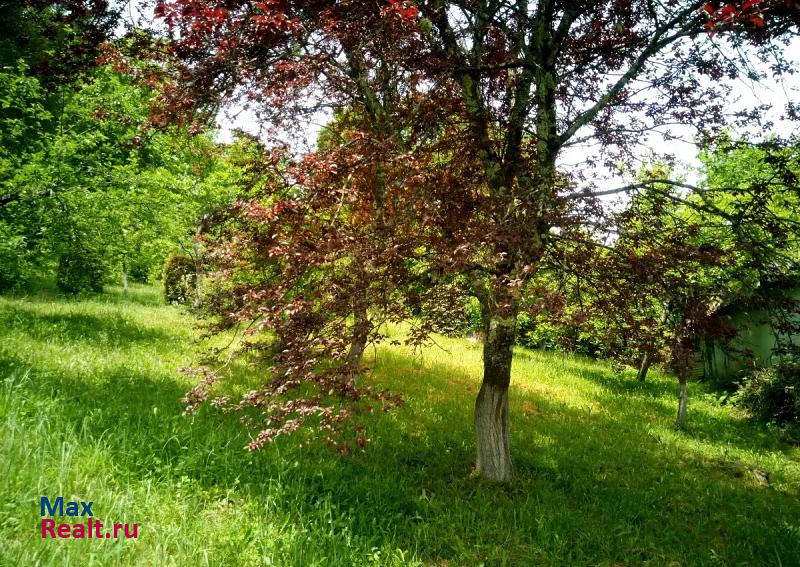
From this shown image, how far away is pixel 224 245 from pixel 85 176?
657 cm

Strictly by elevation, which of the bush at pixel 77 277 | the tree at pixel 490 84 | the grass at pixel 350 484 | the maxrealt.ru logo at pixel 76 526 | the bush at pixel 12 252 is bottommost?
the grass at pixel 350 484

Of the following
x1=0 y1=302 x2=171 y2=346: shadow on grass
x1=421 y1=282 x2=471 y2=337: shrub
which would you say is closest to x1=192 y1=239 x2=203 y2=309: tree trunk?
x1=0 y1=302 x2=171 y2=346: shadow on grass

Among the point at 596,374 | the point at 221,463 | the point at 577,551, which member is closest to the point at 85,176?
the point at 221,463

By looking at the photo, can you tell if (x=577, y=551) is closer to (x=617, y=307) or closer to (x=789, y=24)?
(x=617, y=307)

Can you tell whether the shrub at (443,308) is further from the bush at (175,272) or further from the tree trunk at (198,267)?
the bush at (175,272)

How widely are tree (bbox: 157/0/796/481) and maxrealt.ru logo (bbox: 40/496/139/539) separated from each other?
10.5 ft

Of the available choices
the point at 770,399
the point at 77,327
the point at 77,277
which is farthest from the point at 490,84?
the point at 77,277

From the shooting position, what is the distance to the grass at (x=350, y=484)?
12.1 feet

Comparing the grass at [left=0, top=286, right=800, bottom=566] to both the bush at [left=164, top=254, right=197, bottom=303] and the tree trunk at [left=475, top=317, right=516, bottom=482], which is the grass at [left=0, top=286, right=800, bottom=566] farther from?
the bush at [left=164, top=254, right=197, bottom=303]

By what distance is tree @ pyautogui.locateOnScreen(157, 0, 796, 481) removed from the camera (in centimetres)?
397

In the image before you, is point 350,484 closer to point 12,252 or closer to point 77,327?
point 12,252

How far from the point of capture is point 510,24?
5801 mm

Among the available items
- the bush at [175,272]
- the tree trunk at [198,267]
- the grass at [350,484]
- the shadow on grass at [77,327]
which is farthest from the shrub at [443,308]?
the bush at [175,272]

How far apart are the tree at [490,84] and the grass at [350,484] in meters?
1.12
